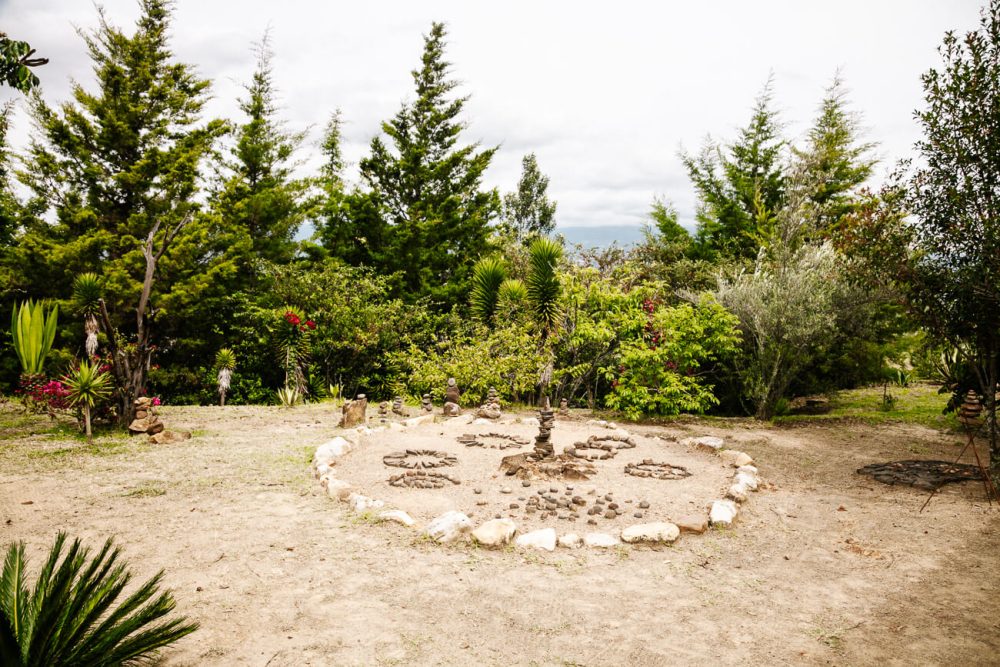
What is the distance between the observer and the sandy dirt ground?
116 inches

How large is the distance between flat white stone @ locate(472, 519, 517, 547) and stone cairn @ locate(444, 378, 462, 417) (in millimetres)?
6095

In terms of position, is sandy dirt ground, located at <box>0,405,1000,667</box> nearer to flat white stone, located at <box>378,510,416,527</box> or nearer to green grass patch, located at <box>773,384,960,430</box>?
flat white stone, located at <box>378,510,416,527</box>

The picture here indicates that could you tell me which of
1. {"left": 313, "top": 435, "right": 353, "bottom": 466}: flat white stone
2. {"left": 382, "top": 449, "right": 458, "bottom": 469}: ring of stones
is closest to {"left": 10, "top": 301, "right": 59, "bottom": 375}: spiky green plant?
{"left": 313, "top": 435, "right": 353, "bottom": 466}: flat white stone

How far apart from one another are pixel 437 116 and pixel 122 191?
397 inches

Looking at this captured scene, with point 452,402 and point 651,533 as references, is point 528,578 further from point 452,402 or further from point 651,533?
point 452,402

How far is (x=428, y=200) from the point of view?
19219mm

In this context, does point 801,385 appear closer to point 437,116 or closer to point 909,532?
point 909,532

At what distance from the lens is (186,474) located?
5.96 meters

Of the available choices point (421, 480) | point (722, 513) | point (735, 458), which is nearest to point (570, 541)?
point (722, 513)

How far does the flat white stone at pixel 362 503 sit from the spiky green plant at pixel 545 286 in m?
7.43

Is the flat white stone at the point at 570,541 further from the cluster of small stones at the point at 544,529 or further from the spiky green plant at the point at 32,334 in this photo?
the spiky green plant at the point at 32,334

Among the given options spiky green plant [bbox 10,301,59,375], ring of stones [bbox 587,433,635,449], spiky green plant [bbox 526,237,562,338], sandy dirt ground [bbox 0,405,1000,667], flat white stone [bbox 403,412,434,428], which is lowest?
sandy dirt ground [bbox 0,405,1000,667]

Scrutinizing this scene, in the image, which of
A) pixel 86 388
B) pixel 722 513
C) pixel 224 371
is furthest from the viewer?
pixel 224 371

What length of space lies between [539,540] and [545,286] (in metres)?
7.98
